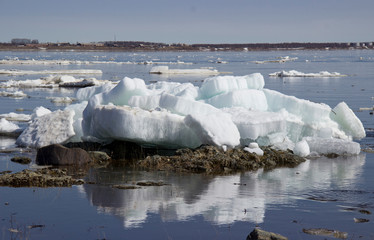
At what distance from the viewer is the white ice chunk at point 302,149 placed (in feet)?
50.3

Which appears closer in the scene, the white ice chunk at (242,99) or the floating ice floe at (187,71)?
the white ice chunk at (242,99)

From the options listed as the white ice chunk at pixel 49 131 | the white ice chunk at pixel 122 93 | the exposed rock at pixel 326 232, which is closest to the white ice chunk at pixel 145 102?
the white ice chunk at pixel 122 93

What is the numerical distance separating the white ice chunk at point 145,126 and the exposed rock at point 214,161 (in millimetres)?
483

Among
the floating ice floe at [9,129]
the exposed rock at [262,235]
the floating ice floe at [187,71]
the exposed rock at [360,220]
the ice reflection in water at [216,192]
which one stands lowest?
the floating ice floe at [187,71]

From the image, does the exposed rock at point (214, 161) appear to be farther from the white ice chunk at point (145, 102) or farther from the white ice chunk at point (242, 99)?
the white ice chunk at point (242, 99)

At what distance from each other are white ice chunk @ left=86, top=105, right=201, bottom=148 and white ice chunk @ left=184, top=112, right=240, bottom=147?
334mm

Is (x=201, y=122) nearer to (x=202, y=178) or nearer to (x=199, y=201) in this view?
(x=202, y=178)

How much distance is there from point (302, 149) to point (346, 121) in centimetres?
359

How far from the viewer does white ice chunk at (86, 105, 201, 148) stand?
14.5 metres

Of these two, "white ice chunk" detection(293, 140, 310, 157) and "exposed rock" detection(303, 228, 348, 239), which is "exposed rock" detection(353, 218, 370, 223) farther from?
"white ice chunk" detection(293, 140, 310, 157)

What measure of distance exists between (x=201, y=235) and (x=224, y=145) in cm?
631

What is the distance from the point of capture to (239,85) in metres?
18.9

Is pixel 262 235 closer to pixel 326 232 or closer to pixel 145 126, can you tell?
pixel 326 232

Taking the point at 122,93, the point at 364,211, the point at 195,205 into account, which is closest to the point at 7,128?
the point at 122,93
